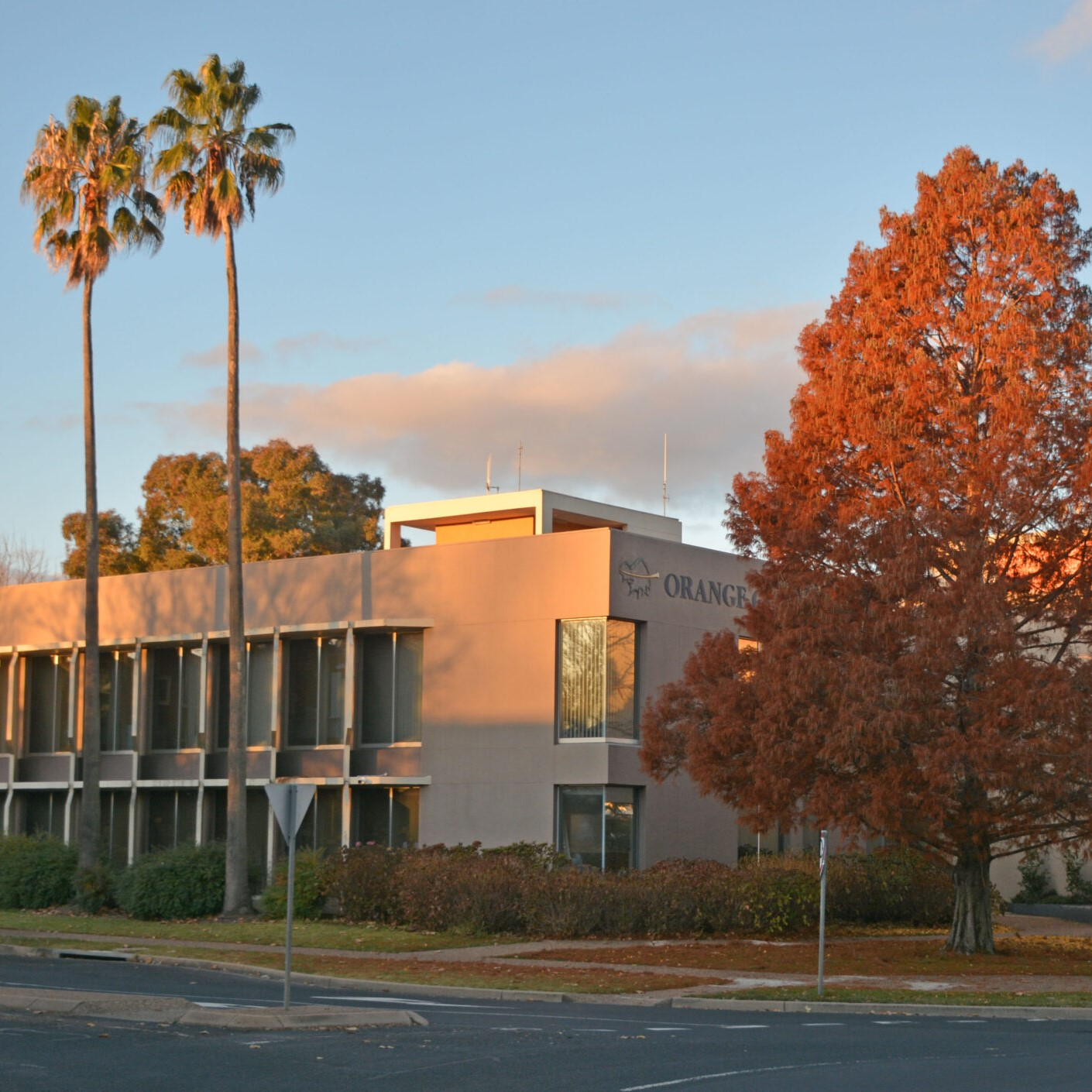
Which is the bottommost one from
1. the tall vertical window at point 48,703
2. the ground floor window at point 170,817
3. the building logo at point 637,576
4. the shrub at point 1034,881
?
the shrub at point 1034,881

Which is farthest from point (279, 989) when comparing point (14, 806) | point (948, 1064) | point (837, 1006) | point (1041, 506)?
point (14, 806)

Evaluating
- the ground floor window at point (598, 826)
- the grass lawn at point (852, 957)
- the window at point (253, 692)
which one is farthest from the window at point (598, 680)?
the window at point (253, 692)

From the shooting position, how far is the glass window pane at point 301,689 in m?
33.1

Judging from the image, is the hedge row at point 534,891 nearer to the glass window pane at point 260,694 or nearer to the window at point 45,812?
the glass window pane at point 260,694

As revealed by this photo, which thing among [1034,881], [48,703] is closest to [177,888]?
[48,703]

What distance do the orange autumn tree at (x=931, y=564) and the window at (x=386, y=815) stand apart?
28.8 feet

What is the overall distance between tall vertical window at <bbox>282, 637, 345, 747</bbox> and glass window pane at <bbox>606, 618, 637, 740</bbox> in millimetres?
6077

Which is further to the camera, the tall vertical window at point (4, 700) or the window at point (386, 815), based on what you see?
the tall vertical window at point (4, 700)

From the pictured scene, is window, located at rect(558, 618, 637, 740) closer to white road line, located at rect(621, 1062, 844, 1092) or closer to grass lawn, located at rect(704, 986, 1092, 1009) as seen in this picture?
grass lawn, located at rect(704, 986, 1092, 1009)

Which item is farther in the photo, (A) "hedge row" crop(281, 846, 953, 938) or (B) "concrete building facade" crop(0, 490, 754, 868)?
(B) "concrete building facade" crop(0, 490, 754, 868)

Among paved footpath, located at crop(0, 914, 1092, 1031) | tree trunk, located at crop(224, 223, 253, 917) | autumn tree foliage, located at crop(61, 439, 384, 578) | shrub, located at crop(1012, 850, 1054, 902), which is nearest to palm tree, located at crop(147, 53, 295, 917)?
tree trunk, located at crop(224, 223, 253, 917)

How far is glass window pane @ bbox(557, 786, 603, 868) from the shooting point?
2916cm

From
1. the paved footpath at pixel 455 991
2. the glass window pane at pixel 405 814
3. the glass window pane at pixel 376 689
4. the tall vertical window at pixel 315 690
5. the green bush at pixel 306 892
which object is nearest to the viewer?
the paved footpath at pixel 455 991

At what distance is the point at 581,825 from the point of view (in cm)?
2933
